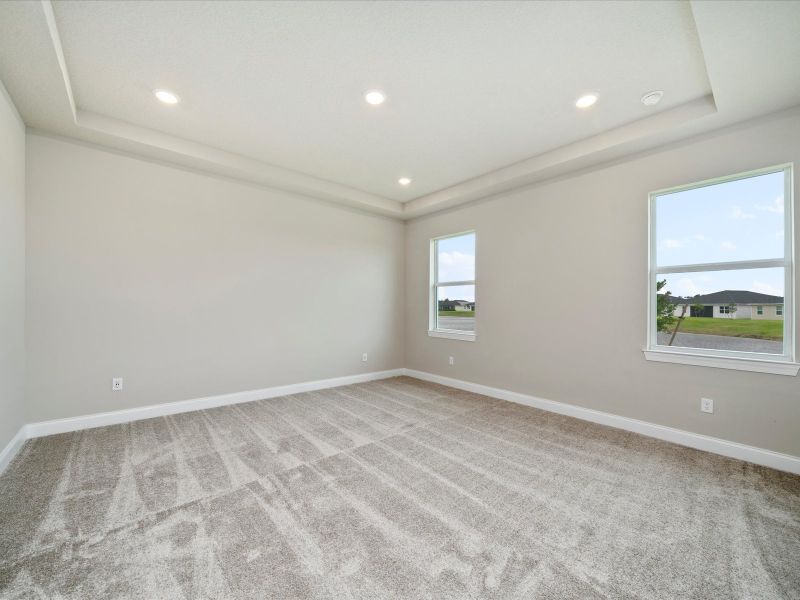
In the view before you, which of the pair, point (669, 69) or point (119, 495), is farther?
point (669, 69)

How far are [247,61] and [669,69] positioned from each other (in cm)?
278

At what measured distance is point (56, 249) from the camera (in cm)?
290

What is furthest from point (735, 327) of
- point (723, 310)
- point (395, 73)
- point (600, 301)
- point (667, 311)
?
point (395, 73)

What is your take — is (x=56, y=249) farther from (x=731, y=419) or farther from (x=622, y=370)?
(x=731, y=419)

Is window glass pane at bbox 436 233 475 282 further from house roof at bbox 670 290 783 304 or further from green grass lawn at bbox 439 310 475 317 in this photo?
house roof at bbox 670 290 783 304

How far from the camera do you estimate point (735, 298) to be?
2680 millimetres

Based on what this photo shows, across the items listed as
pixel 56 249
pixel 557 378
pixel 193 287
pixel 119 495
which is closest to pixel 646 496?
pixel 557 378

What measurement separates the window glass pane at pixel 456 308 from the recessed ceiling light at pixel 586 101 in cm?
243

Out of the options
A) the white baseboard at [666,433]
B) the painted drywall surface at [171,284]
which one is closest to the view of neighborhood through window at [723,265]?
the white baseboard at [666,433]

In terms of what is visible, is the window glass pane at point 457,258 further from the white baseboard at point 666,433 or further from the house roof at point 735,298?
the house roof at point 735,298

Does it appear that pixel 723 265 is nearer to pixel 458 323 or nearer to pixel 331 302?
pixel 458 323

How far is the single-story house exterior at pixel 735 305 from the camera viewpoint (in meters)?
2.53

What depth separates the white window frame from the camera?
2.41m

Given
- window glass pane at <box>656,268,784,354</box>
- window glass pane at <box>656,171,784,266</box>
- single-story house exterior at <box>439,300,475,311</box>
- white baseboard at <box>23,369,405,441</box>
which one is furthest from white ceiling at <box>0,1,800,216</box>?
white baseboard at <box>23,369,405,441</box>
